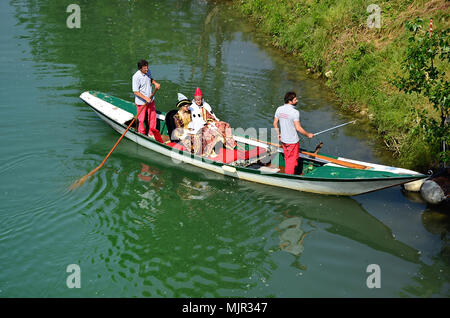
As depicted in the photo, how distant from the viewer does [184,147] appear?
40.5 feet

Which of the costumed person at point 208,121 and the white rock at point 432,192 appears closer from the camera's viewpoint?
the white rock at point 432,192

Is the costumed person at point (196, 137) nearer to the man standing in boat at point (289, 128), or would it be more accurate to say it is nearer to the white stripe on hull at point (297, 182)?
the white stripe on hull at point (297, 182)

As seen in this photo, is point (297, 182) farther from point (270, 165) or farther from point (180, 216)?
point (180, 216)

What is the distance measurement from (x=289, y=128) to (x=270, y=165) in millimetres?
1640

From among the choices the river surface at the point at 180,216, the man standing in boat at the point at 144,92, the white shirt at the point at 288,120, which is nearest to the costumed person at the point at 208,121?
the river surface at the point at 180,216

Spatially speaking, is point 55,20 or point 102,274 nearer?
point 102,274

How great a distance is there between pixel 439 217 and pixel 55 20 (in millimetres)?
18153

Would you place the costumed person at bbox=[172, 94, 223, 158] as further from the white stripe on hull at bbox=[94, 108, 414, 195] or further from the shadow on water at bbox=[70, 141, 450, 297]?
the shadow on water at bbox=[70, 141, 450, 297]

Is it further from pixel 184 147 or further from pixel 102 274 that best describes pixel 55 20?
pixel 102 274

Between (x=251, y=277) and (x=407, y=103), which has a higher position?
(x=407, y=103)

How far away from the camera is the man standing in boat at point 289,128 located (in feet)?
34.2

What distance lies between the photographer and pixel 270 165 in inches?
474

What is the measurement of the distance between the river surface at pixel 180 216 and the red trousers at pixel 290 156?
60cm

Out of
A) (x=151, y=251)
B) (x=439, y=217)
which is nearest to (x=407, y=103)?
(x=439, y=217)
